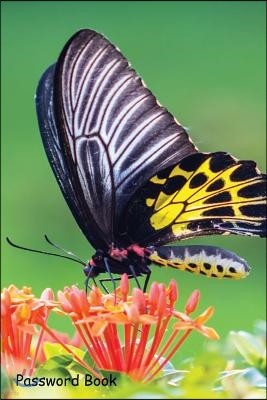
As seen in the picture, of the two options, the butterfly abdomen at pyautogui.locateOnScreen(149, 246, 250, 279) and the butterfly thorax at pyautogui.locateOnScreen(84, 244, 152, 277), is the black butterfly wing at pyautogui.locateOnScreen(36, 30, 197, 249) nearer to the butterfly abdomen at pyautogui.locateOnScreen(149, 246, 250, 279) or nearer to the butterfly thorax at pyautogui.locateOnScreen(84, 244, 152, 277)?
the butterfly thorax at pyautogui.locateOnScreen(84, 244, 152, 277)

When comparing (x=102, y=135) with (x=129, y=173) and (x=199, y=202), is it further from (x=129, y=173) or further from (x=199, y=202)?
(x=199, y=202)

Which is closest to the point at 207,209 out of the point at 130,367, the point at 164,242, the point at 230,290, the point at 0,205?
the point at 164,242

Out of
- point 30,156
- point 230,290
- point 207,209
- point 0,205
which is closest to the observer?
point 207,209

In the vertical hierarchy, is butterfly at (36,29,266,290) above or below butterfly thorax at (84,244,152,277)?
above

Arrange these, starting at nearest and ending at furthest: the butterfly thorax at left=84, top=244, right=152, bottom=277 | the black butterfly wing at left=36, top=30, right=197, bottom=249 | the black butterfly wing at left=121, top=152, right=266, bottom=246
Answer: the black butterfly wing at left=121, top=152, right=266, bottom=246 < the black butterfly wing at left=36, top=30, right=197, bottom=249 < the butterfly thorax at left=84, top=244, right=152, bottom=277

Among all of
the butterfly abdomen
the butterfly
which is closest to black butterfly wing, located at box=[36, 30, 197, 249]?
the butterfly

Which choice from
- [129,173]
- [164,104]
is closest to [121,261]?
[129,173]

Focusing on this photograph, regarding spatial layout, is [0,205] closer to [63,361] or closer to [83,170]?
[83,170]
